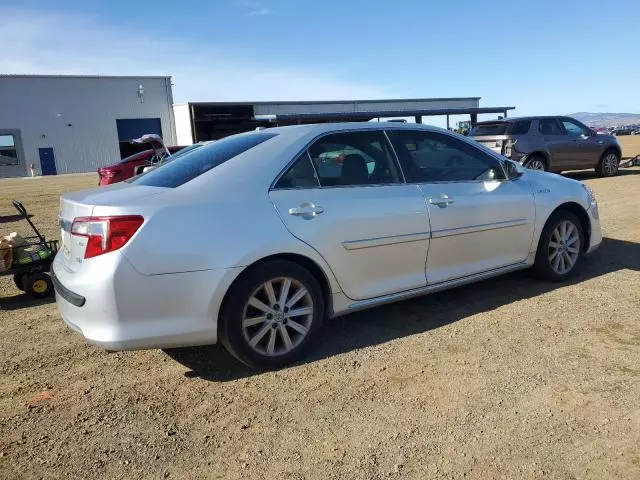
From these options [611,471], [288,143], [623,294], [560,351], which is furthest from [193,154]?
[623,294]

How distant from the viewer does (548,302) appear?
482cm

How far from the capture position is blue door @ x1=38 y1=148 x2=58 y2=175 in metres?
38.2

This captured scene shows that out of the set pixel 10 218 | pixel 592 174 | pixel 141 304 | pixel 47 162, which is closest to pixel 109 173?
pixel 10 218

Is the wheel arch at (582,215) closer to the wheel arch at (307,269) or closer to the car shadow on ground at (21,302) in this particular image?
the wheel arch at (307,269)

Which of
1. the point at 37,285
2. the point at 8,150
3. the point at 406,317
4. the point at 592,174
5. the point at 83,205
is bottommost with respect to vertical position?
the point at 592,174

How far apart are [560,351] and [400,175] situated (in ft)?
5.55

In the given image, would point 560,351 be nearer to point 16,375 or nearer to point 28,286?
point 16,375

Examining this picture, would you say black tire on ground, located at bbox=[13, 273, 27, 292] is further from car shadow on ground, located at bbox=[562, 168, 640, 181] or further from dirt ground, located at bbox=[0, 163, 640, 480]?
car shadow on ground, located at bbox=[562, 168, 640, 181]

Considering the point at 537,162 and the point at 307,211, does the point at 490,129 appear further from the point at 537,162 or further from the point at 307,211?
the point at 307,211

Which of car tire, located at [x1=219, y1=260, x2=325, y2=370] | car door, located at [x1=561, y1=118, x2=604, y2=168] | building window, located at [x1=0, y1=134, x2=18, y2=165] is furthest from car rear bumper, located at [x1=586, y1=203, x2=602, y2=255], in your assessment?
building window, located at [x1=0, y1=134, x2=18, y2=165]

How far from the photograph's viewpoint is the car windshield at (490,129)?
1387 centimetres

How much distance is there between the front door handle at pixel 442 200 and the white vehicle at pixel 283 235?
11 mm

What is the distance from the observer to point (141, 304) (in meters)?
3.29

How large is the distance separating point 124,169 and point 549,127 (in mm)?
11039
